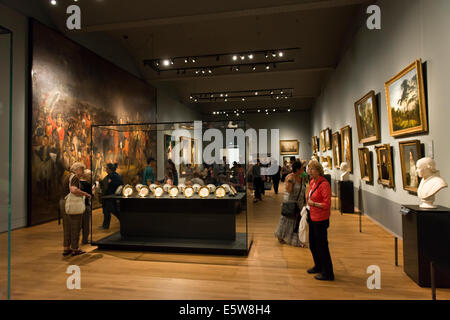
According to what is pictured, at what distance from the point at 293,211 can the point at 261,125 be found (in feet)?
64.0

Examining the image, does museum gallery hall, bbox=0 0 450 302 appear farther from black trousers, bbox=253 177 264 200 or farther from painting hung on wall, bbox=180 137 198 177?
black trousers, bbox=253 177 264 200

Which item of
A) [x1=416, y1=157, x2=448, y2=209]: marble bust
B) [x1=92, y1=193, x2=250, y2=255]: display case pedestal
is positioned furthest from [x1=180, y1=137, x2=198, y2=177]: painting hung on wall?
[x1=416, y1=157, x2=448, y2=209]: marble bust

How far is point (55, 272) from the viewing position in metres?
4.79

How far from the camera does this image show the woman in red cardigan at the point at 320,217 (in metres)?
4.15

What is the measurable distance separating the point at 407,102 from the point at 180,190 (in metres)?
5.11

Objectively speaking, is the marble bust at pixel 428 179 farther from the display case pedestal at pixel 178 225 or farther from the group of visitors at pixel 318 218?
the display case pedestal at pixel 178 225

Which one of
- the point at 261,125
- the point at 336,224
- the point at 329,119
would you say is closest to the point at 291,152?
the point at 261,125

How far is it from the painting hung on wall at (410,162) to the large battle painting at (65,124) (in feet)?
18.6

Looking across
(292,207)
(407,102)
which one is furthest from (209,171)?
(407,102)

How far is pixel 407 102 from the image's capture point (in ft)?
18.7

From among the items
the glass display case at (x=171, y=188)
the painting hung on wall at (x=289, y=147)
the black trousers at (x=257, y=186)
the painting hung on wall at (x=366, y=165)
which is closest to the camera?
the glass display case at (x=171, y=188)

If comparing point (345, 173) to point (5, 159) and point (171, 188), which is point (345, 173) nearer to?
point (171, 188)

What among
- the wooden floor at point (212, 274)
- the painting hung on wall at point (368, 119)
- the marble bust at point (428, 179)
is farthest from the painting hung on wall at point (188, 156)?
the painting hung on wall at point (368, 119)

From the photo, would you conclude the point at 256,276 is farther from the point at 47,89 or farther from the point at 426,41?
the point at 47,89
